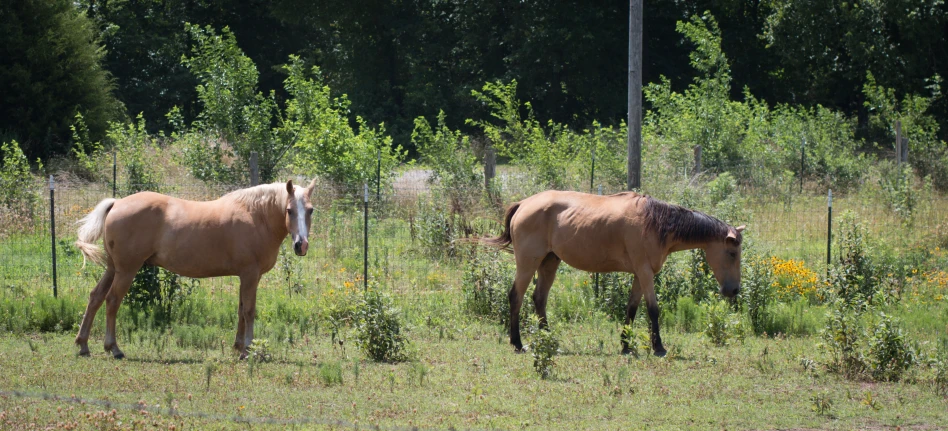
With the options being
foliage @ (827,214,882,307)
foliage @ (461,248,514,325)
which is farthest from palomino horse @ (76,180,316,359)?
foliage @ (827,214,882,307)

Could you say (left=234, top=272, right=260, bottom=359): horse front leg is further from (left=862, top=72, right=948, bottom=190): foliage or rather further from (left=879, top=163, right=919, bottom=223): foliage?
(left=862, top=72, right=948, bottom=190): foliage

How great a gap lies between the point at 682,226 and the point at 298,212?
426 centimetres

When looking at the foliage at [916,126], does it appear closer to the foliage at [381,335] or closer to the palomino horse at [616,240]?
the palomino horse at [616,240]

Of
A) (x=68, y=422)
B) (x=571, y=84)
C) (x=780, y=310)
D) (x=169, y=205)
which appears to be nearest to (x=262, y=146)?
(x=169, y=205)

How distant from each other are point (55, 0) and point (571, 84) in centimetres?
2067

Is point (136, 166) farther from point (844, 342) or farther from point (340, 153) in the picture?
point (844, 342)

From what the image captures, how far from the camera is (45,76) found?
25844 mm

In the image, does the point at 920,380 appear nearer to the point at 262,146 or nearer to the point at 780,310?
the point at 780,310

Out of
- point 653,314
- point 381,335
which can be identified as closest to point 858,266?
point 653,314

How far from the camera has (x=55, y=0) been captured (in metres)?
25.8

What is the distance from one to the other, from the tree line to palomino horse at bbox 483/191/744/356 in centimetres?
2021

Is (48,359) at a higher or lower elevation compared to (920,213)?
lower

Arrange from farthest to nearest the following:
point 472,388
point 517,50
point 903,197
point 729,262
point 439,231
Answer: point 517,50, point 903,197, point 439,231, point 729,262, point 472,388

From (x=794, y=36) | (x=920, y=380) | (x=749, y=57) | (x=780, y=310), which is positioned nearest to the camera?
(x=920, y=380)
